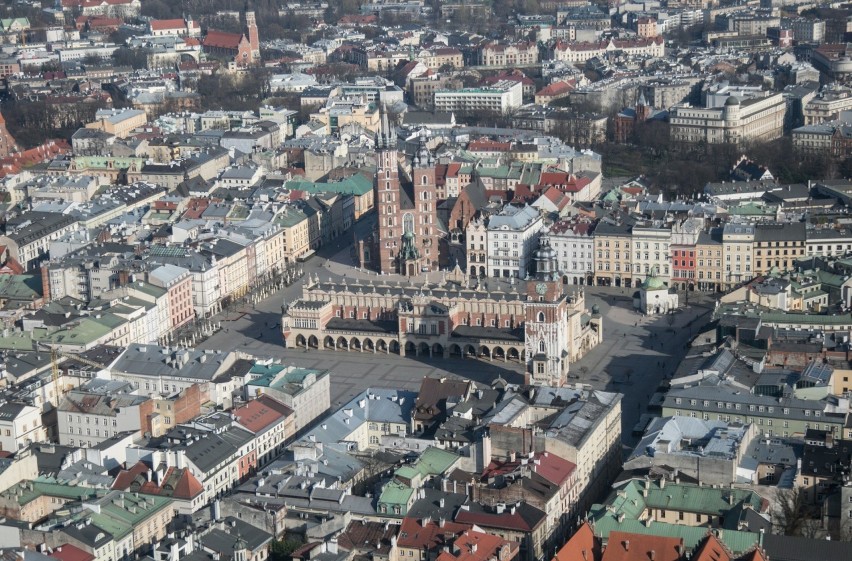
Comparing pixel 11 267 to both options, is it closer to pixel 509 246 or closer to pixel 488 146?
pixel 509 246

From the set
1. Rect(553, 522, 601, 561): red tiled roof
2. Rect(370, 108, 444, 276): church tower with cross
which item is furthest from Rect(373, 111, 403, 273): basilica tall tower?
Rect(553, 522, 601, 561): red tiled roof

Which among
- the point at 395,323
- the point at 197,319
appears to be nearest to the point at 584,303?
the point at 395,323

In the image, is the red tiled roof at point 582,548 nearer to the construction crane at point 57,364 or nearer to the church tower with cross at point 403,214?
the construction crane at point 57,364

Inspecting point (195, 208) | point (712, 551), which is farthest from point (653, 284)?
point (712, 551)

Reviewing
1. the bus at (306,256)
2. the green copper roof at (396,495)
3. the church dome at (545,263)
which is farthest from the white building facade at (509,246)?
the green copper roof at (396,495)

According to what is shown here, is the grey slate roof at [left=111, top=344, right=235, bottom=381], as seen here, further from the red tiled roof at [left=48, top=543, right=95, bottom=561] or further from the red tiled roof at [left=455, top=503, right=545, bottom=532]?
the red tiled roof at [left=455, top=503, right=545, bottom=532]

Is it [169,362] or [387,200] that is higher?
[387,200]
